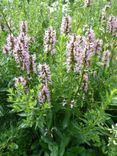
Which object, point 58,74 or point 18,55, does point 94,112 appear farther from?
point 18,55

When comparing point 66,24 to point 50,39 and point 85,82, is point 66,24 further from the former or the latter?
point 85,82

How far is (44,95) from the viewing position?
2.86 metres

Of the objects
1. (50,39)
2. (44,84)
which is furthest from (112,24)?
(44,84)

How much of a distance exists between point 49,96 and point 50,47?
0.43 m

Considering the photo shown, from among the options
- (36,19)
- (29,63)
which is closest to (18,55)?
(29,63)

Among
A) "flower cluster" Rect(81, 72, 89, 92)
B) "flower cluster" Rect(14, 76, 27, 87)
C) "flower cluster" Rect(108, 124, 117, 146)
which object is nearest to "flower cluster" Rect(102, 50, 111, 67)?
"flower cluster" Rect(81, 72, 89, 92)

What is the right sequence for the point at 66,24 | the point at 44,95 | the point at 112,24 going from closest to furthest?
the point at 44,95, the point at 66,24, the point at 112,24

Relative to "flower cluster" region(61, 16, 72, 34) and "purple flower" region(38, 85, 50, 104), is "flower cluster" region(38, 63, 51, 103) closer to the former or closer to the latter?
"purple flower" region(38, 85, 50, 104)

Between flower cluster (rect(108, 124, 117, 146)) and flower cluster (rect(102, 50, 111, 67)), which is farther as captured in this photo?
flower cluster (rect(102, 50, 111, 67))

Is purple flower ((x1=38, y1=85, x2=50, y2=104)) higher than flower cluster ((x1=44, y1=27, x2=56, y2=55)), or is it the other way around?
flower cluster ((x1=44, y1=27, x2=56, y2=55))

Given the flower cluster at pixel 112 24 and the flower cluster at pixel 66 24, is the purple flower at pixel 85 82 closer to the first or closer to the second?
the flower cluster at pixel 66 24

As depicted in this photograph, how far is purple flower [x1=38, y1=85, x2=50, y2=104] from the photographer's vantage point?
2.83 meters

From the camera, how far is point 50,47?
312 centimetres

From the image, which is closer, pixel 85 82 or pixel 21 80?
pixel 21 80
